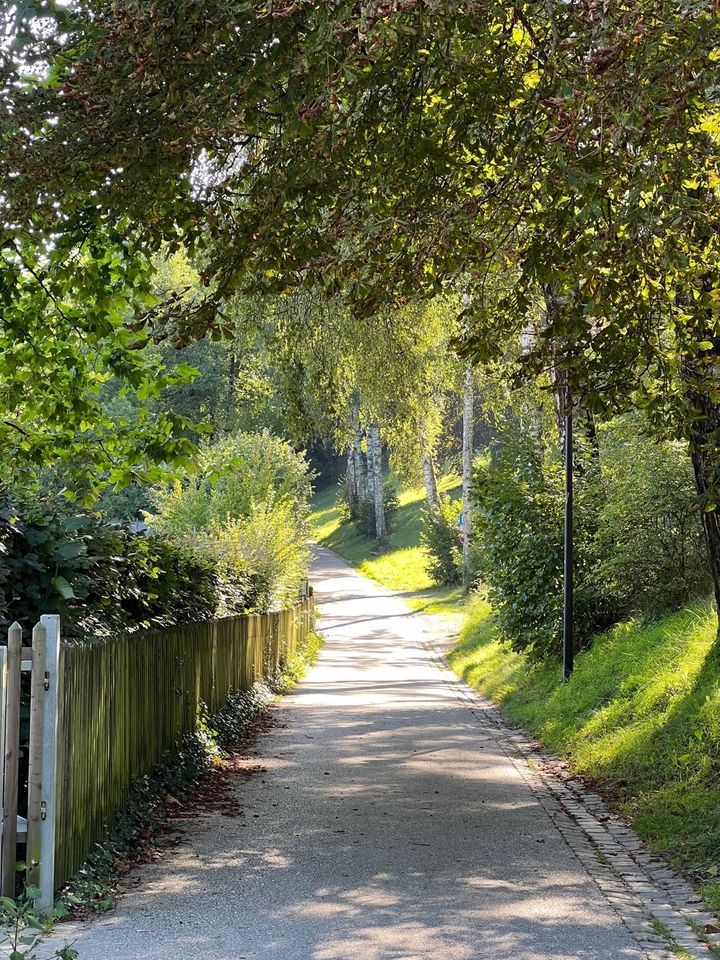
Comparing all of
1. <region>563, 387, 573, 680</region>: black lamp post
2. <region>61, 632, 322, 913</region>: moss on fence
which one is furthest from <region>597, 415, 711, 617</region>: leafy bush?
<region>61, 632, 322, 913</region>: moss on fence

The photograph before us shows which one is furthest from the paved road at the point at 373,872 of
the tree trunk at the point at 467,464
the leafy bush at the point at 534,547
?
the tree trunk at the point at 467,464

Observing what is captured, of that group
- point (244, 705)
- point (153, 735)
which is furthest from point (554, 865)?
point (244, 705)

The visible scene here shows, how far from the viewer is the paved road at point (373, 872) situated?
254 inches

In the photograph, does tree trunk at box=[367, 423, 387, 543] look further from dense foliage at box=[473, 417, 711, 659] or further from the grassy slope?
dense foliage at box=[473, 417, 711, 659]

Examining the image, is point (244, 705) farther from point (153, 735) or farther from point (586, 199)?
point (586, 199)

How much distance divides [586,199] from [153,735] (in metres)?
5.74

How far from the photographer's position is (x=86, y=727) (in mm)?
7848

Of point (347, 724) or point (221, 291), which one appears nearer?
point (221, 291)

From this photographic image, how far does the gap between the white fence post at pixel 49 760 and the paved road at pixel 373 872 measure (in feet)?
1.26

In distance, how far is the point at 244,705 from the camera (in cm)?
1620

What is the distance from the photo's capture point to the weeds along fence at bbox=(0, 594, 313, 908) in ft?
22.3

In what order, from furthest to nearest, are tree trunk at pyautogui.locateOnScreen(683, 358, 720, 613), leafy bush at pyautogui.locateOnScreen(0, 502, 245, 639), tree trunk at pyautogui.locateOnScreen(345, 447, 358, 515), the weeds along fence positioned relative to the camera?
tree trunk at pyautogui.locateOnScreen(345, 447, 358, 515), tree trunk at pyautogui.locateOnScreen(683, 358, 720, 613), leafy bush at pyautogui.locateOnScreen(0, 502, 245, 639), the weeds along fence

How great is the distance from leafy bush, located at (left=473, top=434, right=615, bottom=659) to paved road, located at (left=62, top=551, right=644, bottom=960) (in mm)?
3717

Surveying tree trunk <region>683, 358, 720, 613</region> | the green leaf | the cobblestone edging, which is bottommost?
the cobblestone edging
